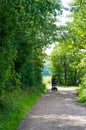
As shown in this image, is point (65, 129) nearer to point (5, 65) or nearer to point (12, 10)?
point (5, 65)

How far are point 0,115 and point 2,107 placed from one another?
2.01 meters

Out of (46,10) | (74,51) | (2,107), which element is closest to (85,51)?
(74,51)

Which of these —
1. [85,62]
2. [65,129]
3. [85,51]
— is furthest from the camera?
[85,51]

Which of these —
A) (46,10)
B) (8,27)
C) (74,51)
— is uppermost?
(46,10)

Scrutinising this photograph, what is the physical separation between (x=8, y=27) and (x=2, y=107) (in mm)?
4702

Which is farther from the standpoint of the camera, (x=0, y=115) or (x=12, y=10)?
(x=0, y=115)

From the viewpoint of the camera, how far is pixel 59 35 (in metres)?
32.0

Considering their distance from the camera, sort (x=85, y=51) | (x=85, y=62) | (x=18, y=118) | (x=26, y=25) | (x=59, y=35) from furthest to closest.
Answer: (x=85, y=51), (x=85, y=62), (x=59, y=35), (x=18, y=118), (x=26, y=25)

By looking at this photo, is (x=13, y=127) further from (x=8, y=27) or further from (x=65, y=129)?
(x=8, y=27)

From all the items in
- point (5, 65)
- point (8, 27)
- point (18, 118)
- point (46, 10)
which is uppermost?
point (46, 10)

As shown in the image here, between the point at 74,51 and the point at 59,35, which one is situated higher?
the point at 59,35

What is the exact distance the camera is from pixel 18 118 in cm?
1694

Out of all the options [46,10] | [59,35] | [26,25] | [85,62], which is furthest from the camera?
[85,62]

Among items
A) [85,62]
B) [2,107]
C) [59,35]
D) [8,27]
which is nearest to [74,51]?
[85,62]
